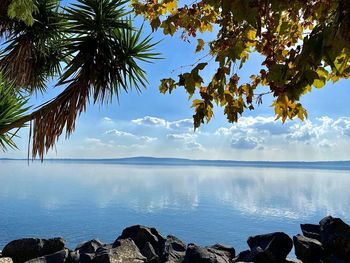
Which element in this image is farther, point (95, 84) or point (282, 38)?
point (95, 84)

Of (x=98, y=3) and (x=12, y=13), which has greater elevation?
(x=98, y=3)

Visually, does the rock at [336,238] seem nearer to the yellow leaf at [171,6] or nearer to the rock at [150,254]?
the rock at [150,254]

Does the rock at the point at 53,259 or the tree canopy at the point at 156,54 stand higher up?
the tree canopy at the point at 156,54

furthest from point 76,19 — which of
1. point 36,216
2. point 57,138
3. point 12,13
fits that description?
point 36,216

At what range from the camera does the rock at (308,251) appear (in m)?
9.99

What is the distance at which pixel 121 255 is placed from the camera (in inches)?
365

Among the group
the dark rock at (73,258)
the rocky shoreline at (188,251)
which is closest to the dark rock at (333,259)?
the rocky shoreline at (188,251)

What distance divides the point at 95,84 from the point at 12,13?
2204 millimetres

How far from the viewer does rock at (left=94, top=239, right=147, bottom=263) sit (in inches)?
350

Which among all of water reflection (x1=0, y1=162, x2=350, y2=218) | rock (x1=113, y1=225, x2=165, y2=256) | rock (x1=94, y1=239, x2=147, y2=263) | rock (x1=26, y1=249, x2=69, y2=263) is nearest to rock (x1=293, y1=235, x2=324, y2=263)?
rock (x1=113, y1=225, x2=165, y2=256)

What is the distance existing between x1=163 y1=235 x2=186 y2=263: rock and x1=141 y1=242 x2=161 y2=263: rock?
0.81 ft

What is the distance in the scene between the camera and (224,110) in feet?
14.8

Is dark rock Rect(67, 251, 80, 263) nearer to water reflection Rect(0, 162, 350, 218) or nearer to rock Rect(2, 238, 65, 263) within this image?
rock Rect(2, 238, 65, 263)

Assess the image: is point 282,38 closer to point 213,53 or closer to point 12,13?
point 213,53
